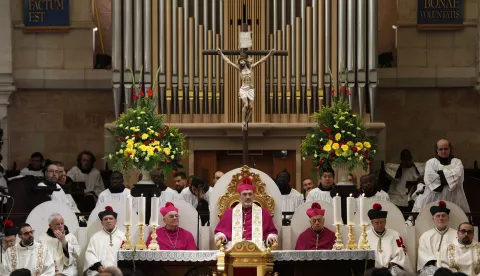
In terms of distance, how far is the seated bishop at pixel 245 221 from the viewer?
16.8m

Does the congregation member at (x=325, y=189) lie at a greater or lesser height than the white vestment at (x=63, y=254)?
greater

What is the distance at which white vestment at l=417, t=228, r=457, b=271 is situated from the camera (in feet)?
57.4

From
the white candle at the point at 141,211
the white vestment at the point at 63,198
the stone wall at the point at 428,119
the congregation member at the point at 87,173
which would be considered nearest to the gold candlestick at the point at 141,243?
the white candle at the point at 141,211

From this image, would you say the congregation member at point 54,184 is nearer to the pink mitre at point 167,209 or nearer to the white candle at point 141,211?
the pink mitre at point 167,209

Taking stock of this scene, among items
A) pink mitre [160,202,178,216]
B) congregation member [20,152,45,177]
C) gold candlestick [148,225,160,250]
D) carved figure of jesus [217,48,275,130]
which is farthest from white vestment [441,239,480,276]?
congregation member [20,152,45,177]

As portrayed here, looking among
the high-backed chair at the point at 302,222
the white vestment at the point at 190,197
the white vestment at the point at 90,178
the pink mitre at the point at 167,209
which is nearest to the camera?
the pink mitre at the point at 167,209

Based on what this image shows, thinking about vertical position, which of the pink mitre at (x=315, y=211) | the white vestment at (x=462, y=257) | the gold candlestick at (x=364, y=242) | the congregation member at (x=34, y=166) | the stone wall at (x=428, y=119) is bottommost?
the white vestment at (x=462, y=257)

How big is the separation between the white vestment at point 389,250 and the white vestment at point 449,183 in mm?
1953

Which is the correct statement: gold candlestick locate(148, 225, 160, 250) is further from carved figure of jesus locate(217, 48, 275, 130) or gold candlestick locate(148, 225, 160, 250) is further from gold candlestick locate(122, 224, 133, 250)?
carved figure of jesus locate(217, 48, 275, 130)

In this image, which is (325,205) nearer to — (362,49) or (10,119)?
(362,49)

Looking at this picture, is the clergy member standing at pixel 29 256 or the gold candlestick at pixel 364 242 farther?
the clergy member standing at pixel 29 256

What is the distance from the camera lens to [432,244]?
17.6 meters

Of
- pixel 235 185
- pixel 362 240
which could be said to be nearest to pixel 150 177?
pixel 235 185

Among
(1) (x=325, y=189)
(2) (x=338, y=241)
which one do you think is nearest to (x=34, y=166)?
(1) (x=325, y=189)
